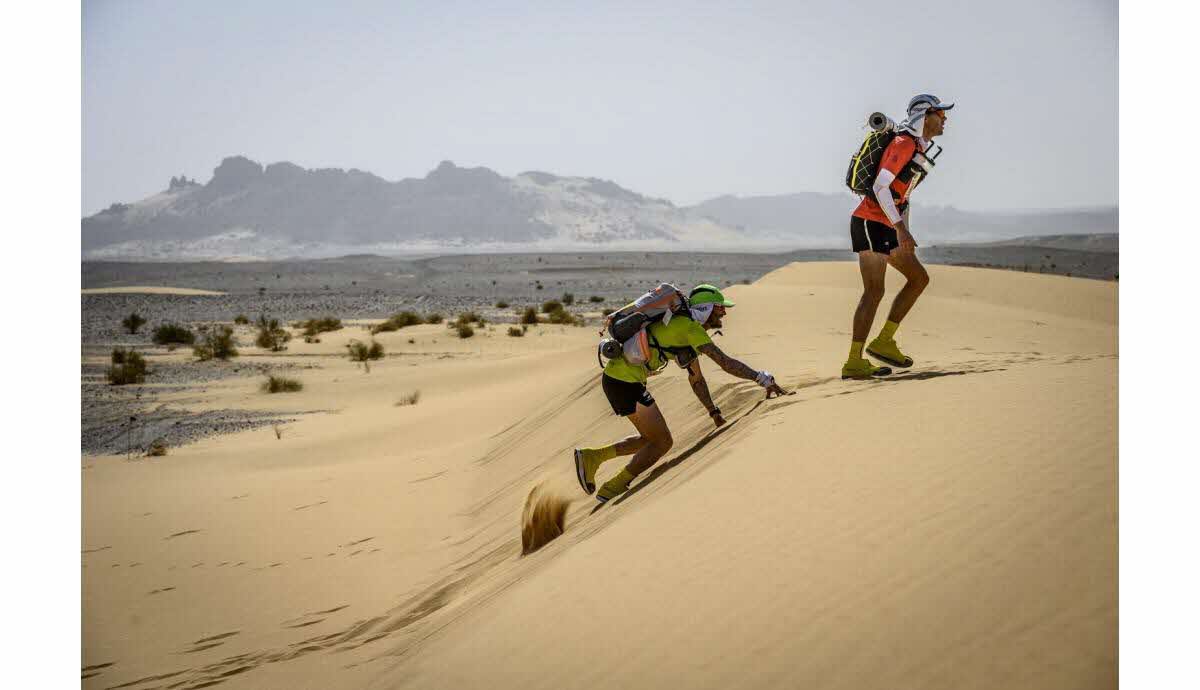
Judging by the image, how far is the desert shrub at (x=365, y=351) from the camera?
23.5 meters

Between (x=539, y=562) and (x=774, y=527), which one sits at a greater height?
(x=774, y=527)

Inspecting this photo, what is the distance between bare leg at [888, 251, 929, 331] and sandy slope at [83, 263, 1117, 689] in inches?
20.1

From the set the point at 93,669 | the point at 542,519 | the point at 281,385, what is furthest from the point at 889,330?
the point at 281,385

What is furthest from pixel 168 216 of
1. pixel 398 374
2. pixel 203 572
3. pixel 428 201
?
pixel 203 572

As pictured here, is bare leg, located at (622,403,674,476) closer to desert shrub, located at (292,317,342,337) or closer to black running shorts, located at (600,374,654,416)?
black running shorts, located at (600,374,654,416)

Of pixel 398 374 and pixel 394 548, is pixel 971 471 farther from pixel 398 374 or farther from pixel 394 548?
pixel 398 374

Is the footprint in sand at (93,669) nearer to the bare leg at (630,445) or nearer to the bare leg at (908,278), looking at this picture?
the bare leg at (630,445)

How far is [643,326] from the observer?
664 centimetres

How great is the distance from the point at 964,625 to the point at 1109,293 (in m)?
21.7

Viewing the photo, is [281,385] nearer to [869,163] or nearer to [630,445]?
[630,445]

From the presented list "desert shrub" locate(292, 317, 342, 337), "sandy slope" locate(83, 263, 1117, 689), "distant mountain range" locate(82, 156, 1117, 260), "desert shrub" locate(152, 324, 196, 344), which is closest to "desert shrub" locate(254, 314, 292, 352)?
"desert shrub" locate(292, 317, 342, 337)

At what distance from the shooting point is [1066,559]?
394cm

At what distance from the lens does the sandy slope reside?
151 inches

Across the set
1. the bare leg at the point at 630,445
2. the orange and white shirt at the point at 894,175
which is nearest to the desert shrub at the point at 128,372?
the bare leg at the point at 630,445
